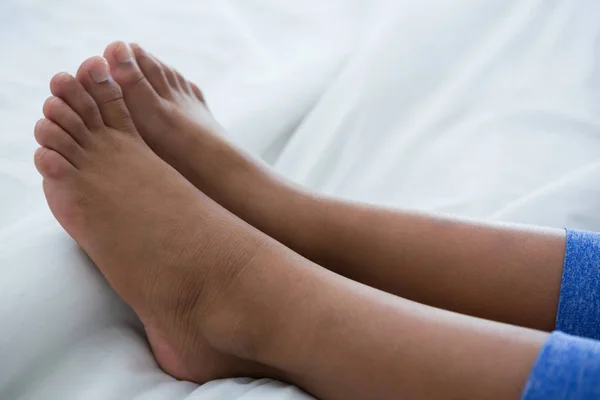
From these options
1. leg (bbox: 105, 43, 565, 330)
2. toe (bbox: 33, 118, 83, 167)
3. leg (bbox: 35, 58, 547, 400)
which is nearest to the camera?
leg (bbox: 35, 58, 547, 400)

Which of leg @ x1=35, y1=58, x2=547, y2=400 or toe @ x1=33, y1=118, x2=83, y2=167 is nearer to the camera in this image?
leg @ x1=35, y1=58, x2=547, y2=400

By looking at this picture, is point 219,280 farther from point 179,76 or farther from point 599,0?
point 599,0

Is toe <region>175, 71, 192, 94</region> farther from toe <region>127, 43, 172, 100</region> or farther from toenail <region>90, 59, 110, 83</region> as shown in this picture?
toenail <region>90, 59, 110, 83</region>

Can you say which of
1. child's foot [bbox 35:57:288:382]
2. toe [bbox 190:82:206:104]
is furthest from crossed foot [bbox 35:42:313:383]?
toe [bbox 190:82:206:104]

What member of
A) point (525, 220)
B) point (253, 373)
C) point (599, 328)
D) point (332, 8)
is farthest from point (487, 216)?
point (332, 8)

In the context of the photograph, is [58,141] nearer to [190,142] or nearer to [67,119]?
[67,119]

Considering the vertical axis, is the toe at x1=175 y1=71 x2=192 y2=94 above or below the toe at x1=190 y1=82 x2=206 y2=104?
above

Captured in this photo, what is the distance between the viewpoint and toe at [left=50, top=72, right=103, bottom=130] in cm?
79

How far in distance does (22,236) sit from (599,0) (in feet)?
3.10

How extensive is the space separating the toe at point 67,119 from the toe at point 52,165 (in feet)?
0.13

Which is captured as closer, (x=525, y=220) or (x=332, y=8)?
(x=525, y=220)

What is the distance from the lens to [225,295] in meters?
0.67

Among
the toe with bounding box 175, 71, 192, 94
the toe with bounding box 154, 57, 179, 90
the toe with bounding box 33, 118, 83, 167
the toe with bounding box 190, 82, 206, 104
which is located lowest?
the toe with bounding box 190, 82, 206, 104

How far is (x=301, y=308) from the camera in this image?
617 millimetres
